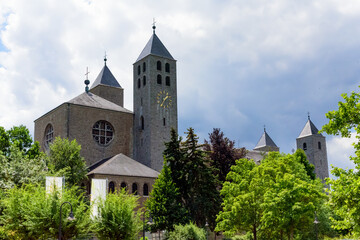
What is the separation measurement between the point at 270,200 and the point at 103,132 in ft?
94.6

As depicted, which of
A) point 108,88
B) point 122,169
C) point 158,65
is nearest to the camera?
point 122,169

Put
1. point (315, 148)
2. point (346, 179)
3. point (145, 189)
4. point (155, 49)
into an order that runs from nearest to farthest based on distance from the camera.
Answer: point (346, 179) < point (145, 189) < point (155, 49) < point (315, 148)

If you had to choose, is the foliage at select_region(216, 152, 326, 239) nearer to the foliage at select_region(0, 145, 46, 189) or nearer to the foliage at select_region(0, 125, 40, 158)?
the foliage at select_region(0, 145, 46, 189)

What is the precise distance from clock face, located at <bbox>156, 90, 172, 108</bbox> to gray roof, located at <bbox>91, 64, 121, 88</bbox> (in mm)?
13651

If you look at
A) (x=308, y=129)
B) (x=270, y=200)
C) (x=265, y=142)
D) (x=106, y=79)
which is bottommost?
(x=270, y=200)

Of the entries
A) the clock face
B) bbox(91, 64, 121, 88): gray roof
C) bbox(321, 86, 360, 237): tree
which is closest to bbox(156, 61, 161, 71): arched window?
the clock face

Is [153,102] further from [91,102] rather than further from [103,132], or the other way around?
[91,102]

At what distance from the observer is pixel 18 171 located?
38.4 metres

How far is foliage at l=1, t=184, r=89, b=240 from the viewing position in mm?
26438

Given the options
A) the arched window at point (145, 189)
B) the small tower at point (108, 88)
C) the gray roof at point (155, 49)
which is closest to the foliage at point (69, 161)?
the arched window at point (145, 189)

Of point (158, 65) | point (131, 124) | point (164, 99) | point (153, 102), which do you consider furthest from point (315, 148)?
point (131, 124)

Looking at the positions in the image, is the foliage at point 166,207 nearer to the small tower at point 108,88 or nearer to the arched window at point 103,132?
the arched window at point 103,132

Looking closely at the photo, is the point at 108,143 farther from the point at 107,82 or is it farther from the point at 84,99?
the point at 107,82

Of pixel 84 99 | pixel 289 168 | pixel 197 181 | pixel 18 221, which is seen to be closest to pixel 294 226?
pixel 289 168
